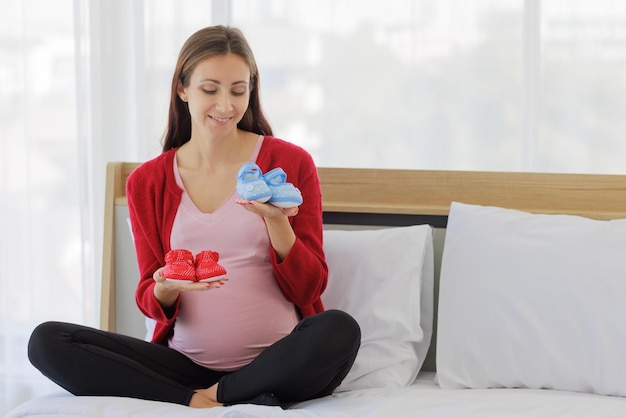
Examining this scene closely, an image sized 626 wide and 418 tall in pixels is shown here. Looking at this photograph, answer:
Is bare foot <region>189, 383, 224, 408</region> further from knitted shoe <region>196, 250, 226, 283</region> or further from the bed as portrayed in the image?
knitted shoe <region>196, 250, 226, 283</region>

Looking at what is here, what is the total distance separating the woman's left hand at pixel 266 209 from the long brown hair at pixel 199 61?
358mm

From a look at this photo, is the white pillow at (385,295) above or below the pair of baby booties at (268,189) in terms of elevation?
below

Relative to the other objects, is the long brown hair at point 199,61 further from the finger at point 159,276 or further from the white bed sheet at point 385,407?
the white bed sheet at point 385,407

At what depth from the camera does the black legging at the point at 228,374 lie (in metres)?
1.55

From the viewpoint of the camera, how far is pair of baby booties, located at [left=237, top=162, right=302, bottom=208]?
5.15 feet

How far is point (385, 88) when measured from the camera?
2.85 m

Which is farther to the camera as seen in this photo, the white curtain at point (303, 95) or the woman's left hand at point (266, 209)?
the white curtain at point (303, 95)

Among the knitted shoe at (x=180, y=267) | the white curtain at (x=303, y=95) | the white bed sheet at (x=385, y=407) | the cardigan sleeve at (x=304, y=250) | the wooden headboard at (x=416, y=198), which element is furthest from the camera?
the white curtain at (x=303, y=95)

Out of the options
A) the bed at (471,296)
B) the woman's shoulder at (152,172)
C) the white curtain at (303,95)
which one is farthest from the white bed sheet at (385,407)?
the white curtain at (303,95)

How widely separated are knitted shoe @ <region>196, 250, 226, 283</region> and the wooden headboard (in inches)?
22.5

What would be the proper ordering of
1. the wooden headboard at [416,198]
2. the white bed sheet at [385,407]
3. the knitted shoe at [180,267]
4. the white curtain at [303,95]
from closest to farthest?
the white bed sheet at [385,407], the knitted shoe at [180,267], the wooden headboard at [416,198], the white curtain at [303,95]

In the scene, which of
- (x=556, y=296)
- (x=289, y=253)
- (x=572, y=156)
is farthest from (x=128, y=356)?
(x=572, y=156)

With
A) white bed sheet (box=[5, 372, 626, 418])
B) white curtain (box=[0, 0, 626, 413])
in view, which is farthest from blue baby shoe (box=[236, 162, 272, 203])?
white curtain (box=[0, 0, 626, 413])

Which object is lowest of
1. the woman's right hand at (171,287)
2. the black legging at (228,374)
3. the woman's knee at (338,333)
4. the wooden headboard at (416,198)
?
the black legging at (228,374)
